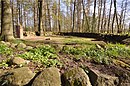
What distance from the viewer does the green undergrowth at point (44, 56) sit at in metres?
5.23

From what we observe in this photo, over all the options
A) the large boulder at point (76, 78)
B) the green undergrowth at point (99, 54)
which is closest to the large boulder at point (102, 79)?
the large boulder at point (76, 78)

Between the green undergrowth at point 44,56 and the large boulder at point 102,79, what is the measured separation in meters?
1.04

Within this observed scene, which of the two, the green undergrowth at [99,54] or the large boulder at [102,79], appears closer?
the large boulder at [102,79]

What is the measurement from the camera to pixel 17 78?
4246mm

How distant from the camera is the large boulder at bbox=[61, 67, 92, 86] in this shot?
4184 mm

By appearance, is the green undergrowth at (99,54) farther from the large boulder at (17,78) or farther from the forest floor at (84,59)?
the large boulder at (17,78)

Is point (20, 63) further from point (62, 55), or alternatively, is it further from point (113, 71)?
point (113, 71)

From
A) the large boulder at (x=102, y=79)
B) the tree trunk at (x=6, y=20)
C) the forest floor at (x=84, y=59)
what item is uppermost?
the tree trunk at (x=6, y=20)

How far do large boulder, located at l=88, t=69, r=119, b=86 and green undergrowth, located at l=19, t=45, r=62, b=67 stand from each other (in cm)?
104

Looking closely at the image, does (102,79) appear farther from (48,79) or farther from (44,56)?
(44,56)

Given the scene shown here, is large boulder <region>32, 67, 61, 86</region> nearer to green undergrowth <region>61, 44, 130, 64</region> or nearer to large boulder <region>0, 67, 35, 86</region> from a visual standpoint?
large boulder <region>0, 67, 35, 86</region>

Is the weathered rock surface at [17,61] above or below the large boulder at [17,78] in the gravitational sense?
above

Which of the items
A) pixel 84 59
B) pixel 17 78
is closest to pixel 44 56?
pixel 84 59

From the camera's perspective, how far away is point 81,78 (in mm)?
4207
